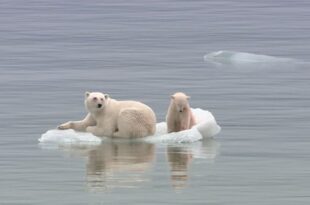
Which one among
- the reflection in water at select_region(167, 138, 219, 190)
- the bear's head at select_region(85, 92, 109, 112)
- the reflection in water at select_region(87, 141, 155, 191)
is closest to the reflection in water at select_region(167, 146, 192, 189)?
the reflection in water at select_region(167, 138, 219, 190)

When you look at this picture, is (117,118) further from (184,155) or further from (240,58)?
(240,58)

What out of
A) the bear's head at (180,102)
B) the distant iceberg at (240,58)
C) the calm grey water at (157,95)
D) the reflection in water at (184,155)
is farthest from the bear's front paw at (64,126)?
the distant iceberg at (240,58)

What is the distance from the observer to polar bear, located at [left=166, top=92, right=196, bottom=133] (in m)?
20.2

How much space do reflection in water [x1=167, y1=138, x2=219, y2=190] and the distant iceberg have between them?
987 cm

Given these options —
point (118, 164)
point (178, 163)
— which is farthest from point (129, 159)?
point (178, 163)

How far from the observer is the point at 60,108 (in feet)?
76.3

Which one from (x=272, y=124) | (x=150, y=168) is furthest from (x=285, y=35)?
(x=150, y=168)

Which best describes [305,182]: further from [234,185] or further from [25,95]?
[25,95]

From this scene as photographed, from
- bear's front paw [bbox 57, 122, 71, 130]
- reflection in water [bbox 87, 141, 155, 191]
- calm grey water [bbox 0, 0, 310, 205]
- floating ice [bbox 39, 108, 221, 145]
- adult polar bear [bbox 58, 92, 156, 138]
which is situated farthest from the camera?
bear's front paw [bbox 57, 122, 71, 130]

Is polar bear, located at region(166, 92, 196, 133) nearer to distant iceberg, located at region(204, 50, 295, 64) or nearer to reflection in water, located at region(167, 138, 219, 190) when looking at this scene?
reflection in water, located at region(167, 138, 219, 190)

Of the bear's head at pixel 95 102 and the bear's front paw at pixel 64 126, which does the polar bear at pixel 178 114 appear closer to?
the bear's head at pixel 95 102

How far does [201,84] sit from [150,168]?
8.58 metres

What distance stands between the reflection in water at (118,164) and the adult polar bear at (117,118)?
0.20m

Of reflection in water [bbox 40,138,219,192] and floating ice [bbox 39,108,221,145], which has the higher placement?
floating ice [bbox 39,108,221,145]
